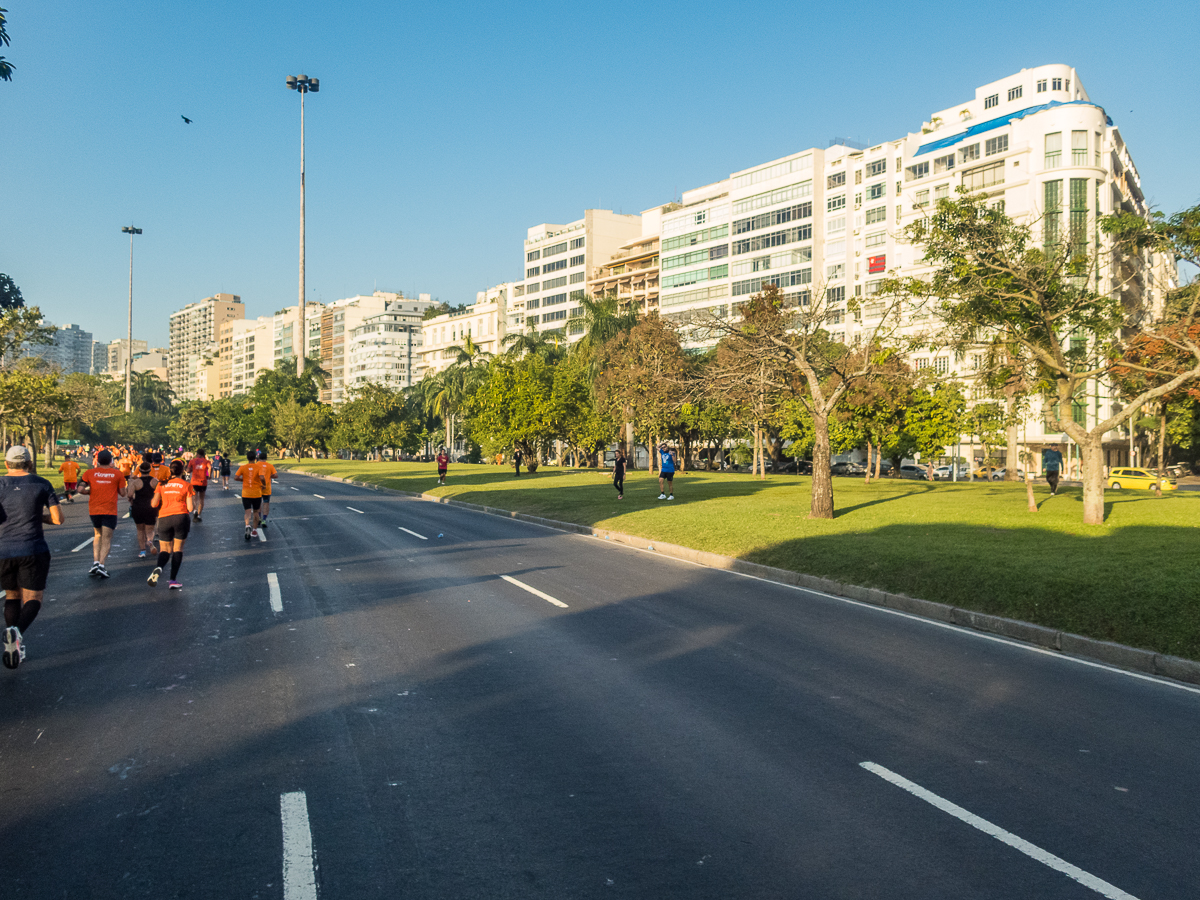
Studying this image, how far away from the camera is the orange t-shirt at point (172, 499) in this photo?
11.8m

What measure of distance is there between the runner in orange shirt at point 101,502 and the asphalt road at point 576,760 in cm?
271

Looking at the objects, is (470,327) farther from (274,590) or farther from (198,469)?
(274,590)

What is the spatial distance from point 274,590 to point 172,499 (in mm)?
2012

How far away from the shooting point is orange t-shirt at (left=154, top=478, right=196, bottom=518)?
11.8m

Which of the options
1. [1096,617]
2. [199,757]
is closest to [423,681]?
[199,757]

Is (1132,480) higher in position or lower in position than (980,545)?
lower

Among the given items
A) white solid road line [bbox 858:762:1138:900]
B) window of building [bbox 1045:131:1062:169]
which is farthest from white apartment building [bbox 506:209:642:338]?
white solid road line [bbox 858:762:1138:900]

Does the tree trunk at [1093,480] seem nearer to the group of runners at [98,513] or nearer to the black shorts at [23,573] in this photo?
the group of runners at [98,513]

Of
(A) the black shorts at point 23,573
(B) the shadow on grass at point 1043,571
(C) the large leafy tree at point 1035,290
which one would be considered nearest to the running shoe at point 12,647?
(A) the black shorts at point 23,573

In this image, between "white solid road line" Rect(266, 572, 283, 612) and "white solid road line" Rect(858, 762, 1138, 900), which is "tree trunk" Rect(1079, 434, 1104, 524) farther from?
"white solid road line" Rect(266, 572, 283, 612)

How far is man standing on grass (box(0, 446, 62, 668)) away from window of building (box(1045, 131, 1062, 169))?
77884 millimetres

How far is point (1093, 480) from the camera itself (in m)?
17.6

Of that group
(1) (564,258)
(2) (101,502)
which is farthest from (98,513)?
(1) (564,258)

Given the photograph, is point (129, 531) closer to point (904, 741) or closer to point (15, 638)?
point (15, 638)
